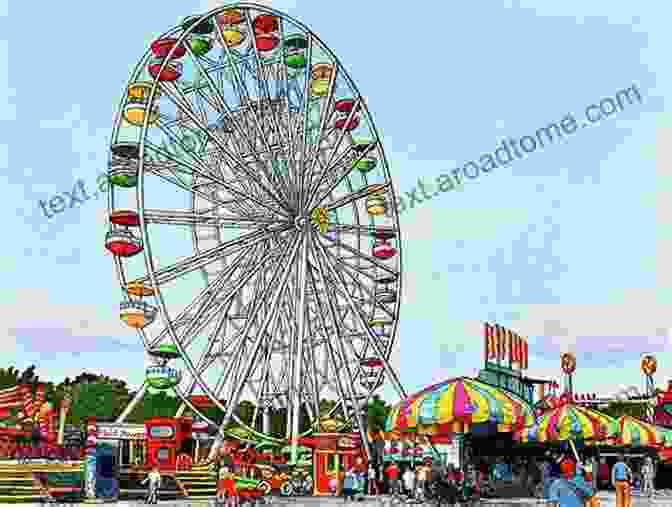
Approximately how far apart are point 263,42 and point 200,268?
7449 mm

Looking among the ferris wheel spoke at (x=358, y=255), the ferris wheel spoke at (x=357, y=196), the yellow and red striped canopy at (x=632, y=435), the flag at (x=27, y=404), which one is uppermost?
the ferris wheel spoke at (x=357, y=196)

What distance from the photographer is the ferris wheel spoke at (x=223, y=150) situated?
2783cm

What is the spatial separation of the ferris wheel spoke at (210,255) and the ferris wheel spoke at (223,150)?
998 millimetres

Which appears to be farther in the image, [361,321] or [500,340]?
[500,340]

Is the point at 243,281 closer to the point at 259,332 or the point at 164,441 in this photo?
the point at 259,332

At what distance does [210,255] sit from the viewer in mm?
27984

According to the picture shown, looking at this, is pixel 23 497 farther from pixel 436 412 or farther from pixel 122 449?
pixel 436 412

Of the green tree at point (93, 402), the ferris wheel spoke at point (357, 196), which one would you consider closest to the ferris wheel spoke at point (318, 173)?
the ferris wheel spoke at point (357, 196)

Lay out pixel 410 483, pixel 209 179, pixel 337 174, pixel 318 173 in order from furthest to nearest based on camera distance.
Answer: pixel 337 174 → pixel 318 173 → pixel 209 179 → pixel 410 483

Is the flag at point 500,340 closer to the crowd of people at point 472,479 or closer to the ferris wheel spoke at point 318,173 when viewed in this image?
the crowd of people at point 472,479

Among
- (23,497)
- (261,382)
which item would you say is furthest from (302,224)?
(23,497)

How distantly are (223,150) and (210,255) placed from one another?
295cm

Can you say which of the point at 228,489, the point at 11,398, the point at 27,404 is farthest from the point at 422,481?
the point at 11,398

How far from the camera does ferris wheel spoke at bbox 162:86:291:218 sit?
27828mm
